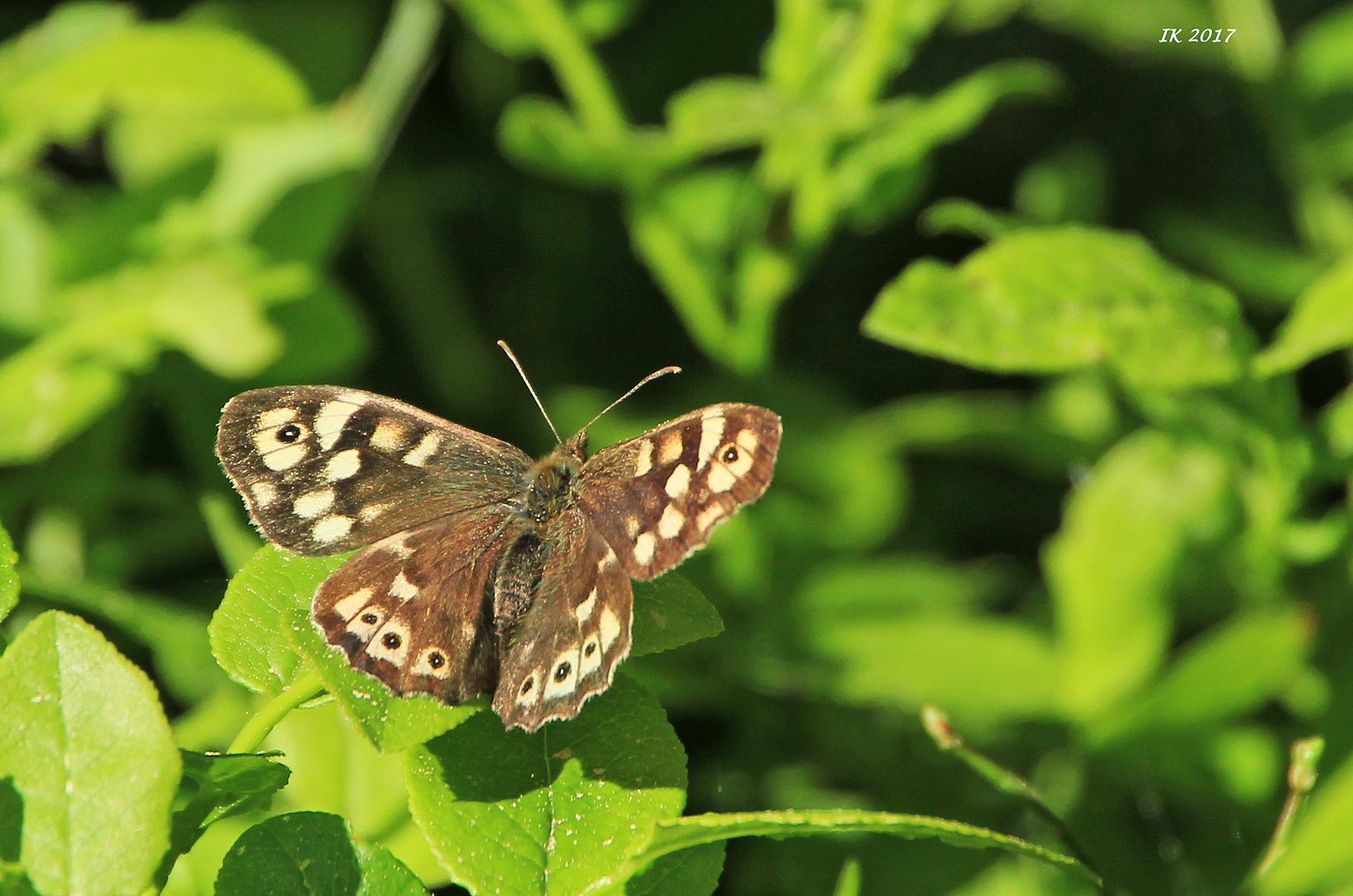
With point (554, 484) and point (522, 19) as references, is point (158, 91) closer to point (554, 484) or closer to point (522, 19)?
point (522, 19)

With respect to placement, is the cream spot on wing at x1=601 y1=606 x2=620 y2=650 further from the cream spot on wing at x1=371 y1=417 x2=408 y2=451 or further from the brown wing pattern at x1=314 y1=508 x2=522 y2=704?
the cream spot on wing at x1=371 y1=417 x2=408 y2=451

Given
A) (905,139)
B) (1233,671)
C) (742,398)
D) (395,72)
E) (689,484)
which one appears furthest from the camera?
(395,72)

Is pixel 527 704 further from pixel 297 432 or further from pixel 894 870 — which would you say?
pixel 894 870

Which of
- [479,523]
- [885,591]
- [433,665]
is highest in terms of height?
[433,665]

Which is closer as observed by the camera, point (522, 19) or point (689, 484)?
point (689, 484)

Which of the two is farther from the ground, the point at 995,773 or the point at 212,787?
the point at 212,787

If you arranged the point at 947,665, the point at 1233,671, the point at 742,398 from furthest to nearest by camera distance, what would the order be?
the point at 742,398
the point at 947,665
the point at 1233,671

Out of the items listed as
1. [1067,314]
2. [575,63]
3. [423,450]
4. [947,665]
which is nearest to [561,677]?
[423,450]

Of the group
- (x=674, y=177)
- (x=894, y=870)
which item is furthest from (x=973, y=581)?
(x=674, y=177)
